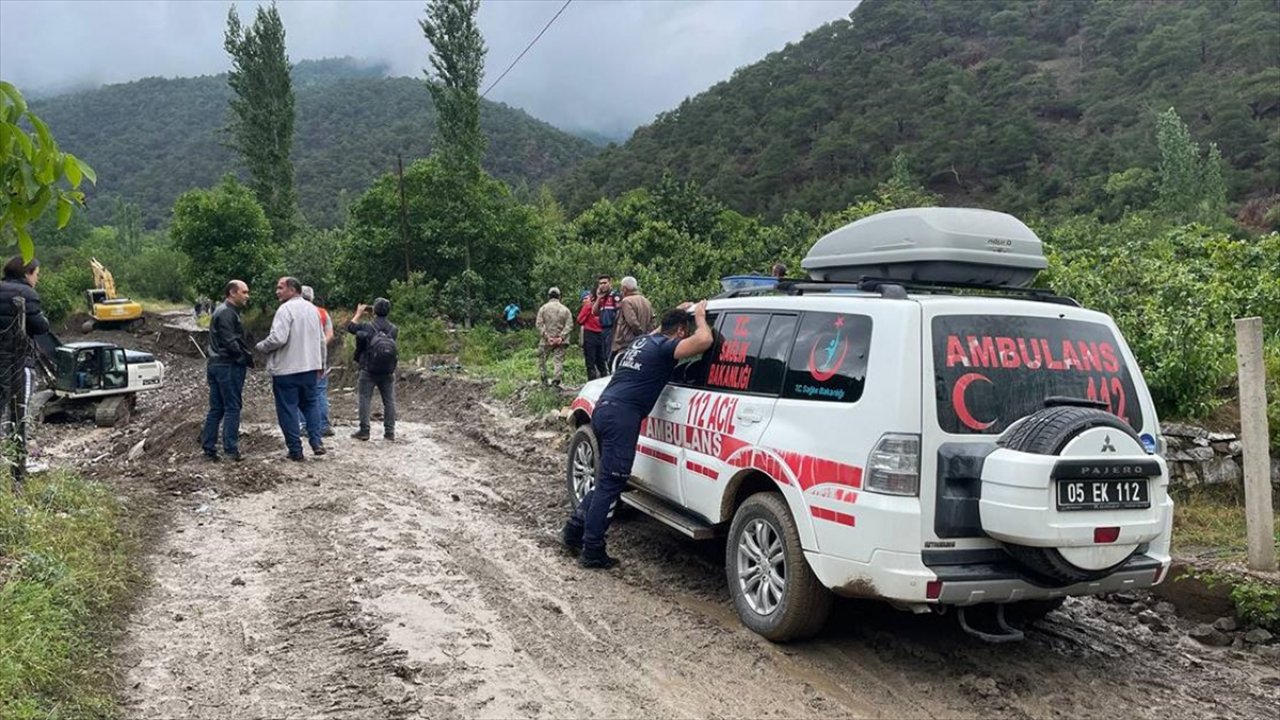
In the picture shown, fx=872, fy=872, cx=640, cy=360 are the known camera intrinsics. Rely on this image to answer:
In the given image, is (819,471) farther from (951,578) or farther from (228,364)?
(228,364)

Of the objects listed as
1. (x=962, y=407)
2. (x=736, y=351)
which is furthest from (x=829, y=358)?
(x=736, y=351)

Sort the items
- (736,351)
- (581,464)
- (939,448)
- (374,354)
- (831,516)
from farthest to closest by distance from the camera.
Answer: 1. (374,354)
2. (581,464)
3. (736,351)
4. (831,516)
5. (939,448)

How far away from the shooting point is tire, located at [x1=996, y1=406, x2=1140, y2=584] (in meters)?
3.92

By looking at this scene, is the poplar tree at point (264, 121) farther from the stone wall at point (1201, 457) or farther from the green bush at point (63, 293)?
the stone wall at point (1201, 457)

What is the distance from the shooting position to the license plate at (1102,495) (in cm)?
386

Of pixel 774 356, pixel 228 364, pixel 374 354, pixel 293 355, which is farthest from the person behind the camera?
pixel 374 354

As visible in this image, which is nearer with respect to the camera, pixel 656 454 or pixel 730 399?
pixel 730 399

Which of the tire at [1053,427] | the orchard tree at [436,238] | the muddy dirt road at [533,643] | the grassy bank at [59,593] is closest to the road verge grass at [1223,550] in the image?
the muddy dirt road at [533,643]

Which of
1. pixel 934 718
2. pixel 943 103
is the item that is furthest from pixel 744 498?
pixel 943 103

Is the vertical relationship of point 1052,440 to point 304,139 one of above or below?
below

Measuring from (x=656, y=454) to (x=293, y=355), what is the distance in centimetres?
510

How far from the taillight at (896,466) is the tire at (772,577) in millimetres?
632

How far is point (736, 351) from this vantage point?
17.9 ft

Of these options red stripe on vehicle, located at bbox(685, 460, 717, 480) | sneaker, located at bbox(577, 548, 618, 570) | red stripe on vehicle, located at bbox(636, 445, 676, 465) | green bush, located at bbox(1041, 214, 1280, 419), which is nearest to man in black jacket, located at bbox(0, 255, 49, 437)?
sneaker, located at bbox(577, 548, 618, 570)
